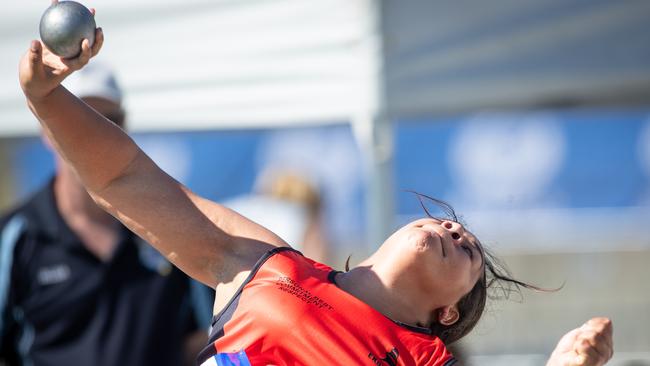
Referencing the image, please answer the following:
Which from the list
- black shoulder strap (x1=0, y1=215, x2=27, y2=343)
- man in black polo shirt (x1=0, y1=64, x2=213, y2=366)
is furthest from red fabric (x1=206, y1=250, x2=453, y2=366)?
black shoulder strap (x1=0, y1=215, x2=27, y2=343)

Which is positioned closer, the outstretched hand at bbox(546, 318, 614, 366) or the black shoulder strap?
the outstretched hand at bbox(546, 318, 614, 366)

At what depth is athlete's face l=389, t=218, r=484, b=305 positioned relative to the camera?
7.02 feet

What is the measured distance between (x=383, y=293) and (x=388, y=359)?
16 centimetres

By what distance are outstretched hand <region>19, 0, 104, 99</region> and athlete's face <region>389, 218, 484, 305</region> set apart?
2.39ft

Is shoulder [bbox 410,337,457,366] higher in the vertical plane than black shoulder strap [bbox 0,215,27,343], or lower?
higher

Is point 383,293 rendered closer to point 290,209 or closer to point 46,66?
point 46,66

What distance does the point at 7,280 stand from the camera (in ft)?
10.8

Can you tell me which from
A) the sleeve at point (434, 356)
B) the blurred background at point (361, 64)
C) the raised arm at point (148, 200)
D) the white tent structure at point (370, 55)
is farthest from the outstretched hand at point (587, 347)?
the white tent structure at point (370, 55)

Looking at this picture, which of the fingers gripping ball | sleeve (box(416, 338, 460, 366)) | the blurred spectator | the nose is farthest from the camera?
the blurred spectator

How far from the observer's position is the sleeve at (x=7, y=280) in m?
3.27

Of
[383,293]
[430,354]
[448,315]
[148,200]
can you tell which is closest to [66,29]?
[148,200]

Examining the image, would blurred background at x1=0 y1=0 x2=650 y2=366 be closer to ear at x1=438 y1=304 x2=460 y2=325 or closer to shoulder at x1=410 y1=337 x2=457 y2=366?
ear at x1=438 y1=304 x2=460 y2=325

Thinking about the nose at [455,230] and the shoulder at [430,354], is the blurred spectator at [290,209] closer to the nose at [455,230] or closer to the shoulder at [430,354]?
the nose at [455,230]

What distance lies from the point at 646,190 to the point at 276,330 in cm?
489
